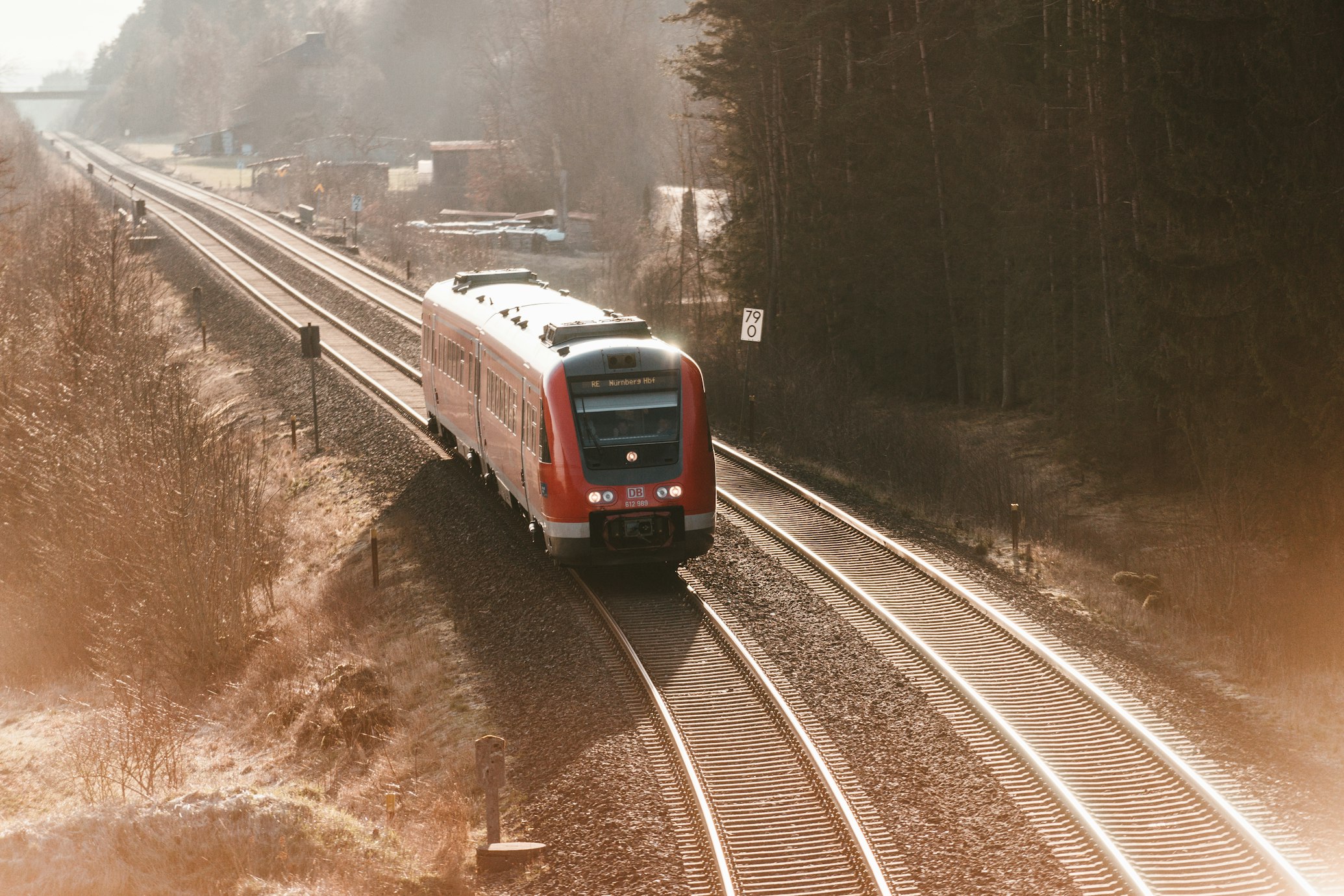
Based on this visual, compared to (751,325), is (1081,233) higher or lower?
higher

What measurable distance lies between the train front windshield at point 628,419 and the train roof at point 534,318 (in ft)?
1.95

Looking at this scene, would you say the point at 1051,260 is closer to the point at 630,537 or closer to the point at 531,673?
the point at 630,537

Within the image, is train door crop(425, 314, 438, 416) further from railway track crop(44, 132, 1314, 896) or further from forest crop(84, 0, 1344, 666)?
forest crop(84, 0, 1344, 666)

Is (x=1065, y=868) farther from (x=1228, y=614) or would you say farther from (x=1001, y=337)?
(x=1001, y=337)

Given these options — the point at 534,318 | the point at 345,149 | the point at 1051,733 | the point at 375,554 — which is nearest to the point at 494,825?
the point at 1051,733

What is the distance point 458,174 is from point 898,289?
59.0m

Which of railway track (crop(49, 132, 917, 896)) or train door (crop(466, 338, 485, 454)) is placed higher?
train door (crop(466, 338, 485, 454))

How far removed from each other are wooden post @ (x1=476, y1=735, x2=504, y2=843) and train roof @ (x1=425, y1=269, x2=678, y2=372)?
18.6ft

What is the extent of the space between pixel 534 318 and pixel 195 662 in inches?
265

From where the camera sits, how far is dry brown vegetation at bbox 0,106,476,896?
9602mm

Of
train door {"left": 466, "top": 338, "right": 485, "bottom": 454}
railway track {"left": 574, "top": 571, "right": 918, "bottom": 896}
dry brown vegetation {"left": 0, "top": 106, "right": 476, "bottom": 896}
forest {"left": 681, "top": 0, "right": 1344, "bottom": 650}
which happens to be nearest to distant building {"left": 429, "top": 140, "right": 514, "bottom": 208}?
forest {"left": 681, "top": 0, "right": 1344, "bottom": 650}

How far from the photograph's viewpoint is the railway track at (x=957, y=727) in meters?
9.30

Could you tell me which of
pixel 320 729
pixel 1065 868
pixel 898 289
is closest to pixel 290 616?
pixel 320 729

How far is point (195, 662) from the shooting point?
58.2 ft
